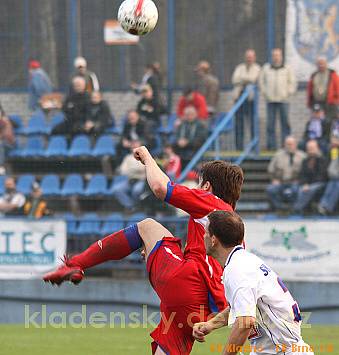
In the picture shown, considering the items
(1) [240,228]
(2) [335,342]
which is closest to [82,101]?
(2) [335,342]

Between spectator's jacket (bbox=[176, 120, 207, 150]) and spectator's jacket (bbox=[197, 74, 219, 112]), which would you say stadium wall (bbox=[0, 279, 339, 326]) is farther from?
spectator's jacket (bbox=[197, 74, 219, 112])

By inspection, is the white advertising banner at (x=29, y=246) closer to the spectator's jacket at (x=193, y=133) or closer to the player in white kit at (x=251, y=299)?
the spectator's jacket at (x=193, y=133)

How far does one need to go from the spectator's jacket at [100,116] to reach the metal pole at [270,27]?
3.03m

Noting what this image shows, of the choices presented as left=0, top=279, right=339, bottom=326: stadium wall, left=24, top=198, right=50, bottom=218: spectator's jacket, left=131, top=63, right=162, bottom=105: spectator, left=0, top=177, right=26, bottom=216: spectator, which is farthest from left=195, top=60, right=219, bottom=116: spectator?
left=0, top=279, right=339, bottom=326: stadium wall

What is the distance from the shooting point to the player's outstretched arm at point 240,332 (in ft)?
17.6

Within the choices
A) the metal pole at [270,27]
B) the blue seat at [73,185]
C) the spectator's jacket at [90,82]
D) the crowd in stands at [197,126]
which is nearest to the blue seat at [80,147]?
A: the crowd in stands at [197,126]

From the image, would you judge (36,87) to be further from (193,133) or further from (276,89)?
(276,89)

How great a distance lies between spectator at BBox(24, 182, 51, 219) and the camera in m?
14.6

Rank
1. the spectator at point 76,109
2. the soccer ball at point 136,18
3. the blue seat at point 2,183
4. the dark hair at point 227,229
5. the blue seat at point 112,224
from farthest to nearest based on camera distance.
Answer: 1. the spectator at point 76,109
2. the blue seat at point 2,183
3. the blue seat at point 112,224
4. the soccer ball at point 136,18
5. the dark hair at point 227,229

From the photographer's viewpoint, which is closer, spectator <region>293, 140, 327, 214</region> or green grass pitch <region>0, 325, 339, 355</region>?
green grass pitch <region>0, 325, 339, 355</region>

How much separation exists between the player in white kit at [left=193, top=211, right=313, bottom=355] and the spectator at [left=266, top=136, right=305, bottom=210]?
8.54 meters

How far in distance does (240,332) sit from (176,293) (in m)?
1.36

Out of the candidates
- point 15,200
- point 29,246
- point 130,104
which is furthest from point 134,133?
point 29,246

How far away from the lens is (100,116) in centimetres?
1616
